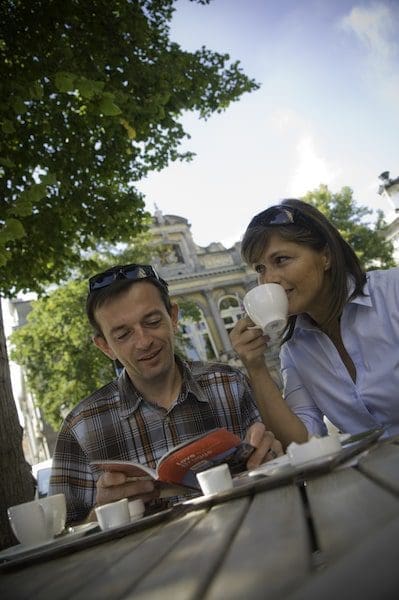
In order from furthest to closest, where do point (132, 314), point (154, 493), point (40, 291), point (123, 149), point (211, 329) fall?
1. point (211, 329)
2. point (40, 291)
3. point (123, 149)
4. point (132, 314)
5. point (154, 493)

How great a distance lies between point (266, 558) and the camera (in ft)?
1.71

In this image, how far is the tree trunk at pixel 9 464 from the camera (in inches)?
106

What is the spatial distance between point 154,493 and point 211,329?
22.7 meters

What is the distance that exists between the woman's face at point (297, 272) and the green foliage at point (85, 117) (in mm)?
2230

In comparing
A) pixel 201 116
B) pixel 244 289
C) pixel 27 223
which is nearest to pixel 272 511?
pixel 27 223

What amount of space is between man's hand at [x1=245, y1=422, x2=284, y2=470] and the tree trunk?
1.77 meters

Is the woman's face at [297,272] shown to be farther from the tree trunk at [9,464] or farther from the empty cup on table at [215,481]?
the tree trunk at [9,464]

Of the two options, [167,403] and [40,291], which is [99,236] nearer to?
[40,291]

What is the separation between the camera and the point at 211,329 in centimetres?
2427

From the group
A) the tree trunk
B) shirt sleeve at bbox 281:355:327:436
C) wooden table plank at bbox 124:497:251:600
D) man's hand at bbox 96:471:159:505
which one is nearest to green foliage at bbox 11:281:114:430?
the tree trunk

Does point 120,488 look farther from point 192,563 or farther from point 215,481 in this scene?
point 192,563

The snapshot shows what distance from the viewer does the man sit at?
7.44 ft

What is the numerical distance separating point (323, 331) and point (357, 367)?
10.4 inches

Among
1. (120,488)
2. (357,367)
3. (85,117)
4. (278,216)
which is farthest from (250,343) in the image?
(85,117)
